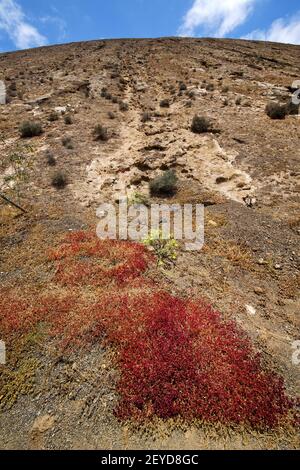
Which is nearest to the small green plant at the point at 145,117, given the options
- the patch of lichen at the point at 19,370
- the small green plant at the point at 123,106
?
the small green plant at the point at 123,106

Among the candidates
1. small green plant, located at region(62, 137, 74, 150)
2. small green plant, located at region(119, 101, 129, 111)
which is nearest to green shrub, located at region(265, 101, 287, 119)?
small green plant, located at region(119, 101, 129, 111)

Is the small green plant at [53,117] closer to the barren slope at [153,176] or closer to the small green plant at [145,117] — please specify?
Answer: the barren slope at [153,176]

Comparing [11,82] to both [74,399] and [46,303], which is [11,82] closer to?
[46,303]

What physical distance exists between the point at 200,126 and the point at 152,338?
48.7 feet

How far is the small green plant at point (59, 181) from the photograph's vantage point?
1452 cm

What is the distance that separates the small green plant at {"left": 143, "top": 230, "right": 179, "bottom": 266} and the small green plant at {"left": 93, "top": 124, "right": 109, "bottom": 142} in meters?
9.93

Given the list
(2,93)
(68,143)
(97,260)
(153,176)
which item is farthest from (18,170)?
(2,93)

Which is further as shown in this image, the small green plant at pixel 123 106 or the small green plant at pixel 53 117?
the small green plant at pixel 123 106

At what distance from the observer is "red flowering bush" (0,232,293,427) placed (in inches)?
227

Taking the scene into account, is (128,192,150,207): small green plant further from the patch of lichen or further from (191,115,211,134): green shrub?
the patch of lichen

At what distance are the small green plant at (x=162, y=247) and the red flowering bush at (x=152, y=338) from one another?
50 centimetres

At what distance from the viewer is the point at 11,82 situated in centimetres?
2827
